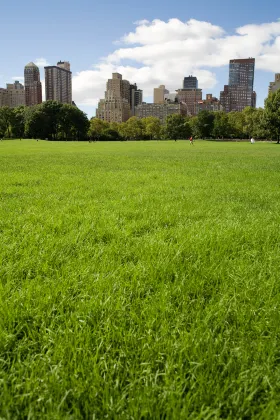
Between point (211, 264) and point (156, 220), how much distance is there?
205cm

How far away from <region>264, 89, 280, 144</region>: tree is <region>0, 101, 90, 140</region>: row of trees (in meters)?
56.9

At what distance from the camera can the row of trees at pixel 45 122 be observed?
97.6 m

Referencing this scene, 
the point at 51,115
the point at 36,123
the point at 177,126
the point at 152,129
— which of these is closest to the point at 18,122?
the point at 36,123

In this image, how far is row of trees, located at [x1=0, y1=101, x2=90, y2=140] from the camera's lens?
9756cm

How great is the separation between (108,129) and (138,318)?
134148 millimetres

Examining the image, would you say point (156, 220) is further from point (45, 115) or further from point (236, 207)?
point (45, 115)

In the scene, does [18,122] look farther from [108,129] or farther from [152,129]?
[152,129]

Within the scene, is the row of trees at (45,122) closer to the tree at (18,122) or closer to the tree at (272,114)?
the tree at (18,122)

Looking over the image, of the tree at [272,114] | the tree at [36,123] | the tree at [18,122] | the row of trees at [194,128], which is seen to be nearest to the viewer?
the tree at [272,114]

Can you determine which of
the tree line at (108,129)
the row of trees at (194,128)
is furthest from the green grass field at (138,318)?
the row of trees at (194,128)

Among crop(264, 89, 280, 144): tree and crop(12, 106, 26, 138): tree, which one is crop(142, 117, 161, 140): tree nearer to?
crop(12, 106, 26, 138): tree

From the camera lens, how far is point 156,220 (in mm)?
5645

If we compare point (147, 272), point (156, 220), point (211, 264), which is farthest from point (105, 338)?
point (156, 220)

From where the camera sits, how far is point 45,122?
321ft
